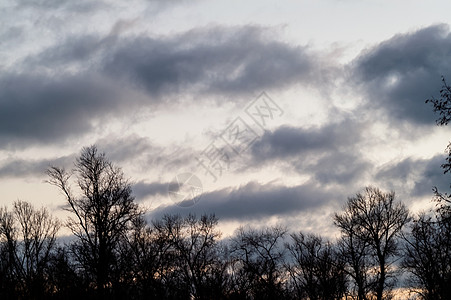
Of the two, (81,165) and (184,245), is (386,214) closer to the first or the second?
(184,245)

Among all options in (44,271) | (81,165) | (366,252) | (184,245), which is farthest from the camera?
(184,245)

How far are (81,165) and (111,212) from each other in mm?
5428

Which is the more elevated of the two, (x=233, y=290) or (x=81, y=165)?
(x=81, y=165)

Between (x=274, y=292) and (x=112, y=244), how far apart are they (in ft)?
115

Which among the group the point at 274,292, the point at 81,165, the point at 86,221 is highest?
the point at 81,165

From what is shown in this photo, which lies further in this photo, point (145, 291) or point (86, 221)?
point (145, 291)

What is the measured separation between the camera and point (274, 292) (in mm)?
66812

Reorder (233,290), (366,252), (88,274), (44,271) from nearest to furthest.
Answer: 1. (88,274)
2. (44,271)
3. (366,252)
4. (233,290)

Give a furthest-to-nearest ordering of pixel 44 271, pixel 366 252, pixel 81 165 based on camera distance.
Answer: pixel 366 252 → pixel 44 271 → pixel 81 165

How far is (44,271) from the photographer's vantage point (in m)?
49.1

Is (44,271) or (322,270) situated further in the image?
(322,270)

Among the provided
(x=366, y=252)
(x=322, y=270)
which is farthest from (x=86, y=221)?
(x=322, y=270)

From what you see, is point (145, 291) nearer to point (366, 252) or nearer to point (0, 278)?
point (0, 278)

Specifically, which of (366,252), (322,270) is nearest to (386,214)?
(366,252)
